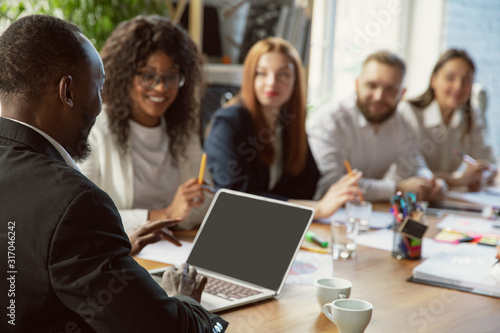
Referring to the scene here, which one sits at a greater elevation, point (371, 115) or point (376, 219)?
point (371, 115)

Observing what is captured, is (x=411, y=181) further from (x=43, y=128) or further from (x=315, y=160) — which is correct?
(x=43, y=128)

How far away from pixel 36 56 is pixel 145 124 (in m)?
1.26

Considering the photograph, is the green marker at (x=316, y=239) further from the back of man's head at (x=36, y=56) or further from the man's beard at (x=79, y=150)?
the back of man's head at (x=36, y=56)

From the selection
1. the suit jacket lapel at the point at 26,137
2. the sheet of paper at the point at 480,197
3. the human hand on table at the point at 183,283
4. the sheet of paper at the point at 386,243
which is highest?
the suit jacket lapel at the point at 26,137

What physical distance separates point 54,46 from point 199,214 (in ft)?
3.60

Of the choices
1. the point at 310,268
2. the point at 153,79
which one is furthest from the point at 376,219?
the point at 153,79

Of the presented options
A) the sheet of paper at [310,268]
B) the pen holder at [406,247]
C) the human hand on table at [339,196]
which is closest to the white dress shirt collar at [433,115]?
the human hand on table at [339,196]

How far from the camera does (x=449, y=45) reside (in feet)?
16.4

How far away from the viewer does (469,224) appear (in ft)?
7.32

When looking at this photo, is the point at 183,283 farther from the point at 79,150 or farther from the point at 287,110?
the point at 287,110

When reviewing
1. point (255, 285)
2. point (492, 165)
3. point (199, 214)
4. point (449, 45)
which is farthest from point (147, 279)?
point (449, 45)

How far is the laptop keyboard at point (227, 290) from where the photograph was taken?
1.39 m

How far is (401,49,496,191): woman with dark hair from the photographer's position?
3293 millimetres

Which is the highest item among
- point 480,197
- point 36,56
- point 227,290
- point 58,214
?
point 36,56
